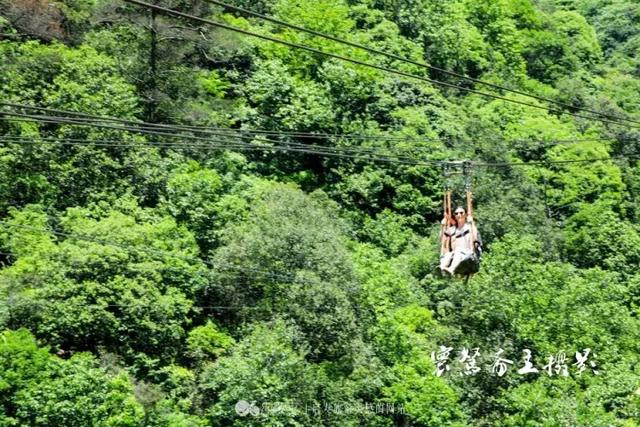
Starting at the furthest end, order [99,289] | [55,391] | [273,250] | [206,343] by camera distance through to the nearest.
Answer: [273,250] → [206,343] → [99,289] → [55,391]

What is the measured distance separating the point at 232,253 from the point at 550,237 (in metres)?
18.5

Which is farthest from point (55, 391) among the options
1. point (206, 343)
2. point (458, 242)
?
point (458, 242)

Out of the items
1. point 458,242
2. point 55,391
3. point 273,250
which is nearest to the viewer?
point 458,242

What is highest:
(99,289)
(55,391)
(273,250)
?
(273,250)

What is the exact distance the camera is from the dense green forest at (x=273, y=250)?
30.4 meters

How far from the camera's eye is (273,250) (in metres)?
34.5

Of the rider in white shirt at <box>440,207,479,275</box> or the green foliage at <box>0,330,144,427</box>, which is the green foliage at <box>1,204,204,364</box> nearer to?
the green foliage at <box>0,330,144,427</box>

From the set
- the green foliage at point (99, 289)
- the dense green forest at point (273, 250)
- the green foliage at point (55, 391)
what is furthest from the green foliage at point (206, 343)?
the green foliage at point (55, 391)

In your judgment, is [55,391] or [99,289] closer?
[55,391]

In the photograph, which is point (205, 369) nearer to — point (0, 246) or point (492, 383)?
point (0, 246)

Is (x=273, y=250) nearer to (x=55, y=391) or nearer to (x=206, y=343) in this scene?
(x=206, y=343)

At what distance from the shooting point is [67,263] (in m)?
30.7

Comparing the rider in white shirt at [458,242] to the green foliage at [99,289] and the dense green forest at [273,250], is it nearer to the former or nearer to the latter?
the dense green forest at [273,250]

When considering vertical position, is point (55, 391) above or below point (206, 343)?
below
